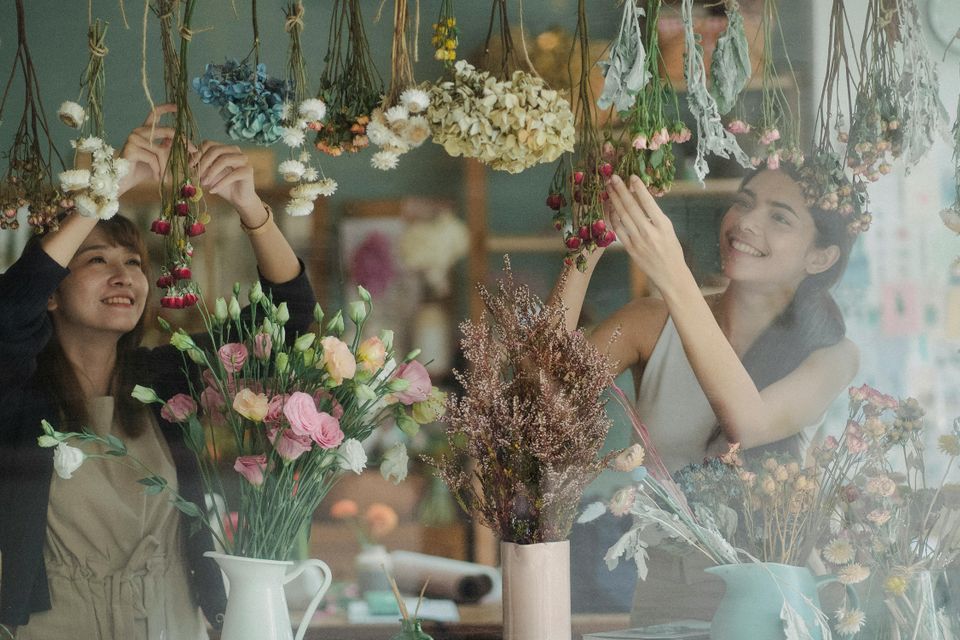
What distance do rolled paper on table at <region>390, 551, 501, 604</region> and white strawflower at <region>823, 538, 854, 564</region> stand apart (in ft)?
2.17

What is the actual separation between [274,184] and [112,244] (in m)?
0.36

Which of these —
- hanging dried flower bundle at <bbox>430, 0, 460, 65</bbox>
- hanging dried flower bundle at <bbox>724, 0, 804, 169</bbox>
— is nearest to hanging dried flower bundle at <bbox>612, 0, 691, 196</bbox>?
hanging dried flower bundle at <bbox>724, 0, 804, 169</bbox>

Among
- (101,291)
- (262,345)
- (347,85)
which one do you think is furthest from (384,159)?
(101,291)

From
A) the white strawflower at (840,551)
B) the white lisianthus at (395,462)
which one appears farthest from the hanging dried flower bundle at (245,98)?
the white strawflower at (840,551)

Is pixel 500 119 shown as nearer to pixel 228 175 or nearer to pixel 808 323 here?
pixel 228 175

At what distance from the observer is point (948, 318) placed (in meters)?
2.01

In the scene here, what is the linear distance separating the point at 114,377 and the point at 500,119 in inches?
37.8

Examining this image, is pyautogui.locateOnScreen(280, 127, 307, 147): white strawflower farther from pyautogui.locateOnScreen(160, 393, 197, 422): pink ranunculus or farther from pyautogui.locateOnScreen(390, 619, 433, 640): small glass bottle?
pyautogui.locateOnScreen(390, 619, 433, 640): small glass bottle

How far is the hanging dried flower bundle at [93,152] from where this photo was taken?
1.74m

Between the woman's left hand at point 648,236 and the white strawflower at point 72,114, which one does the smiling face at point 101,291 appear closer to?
the white strawflower at point 72,114

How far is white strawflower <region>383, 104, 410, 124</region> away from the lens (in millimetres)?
1824

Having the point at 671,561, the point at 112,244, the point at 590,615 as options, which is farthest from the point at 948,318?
the point at 112,244

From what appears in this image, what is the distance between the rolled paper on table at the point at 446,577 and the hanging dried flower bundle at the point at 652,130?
86 cm

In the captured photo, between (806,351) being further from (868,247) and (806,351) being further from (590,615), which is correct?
(590,615)
